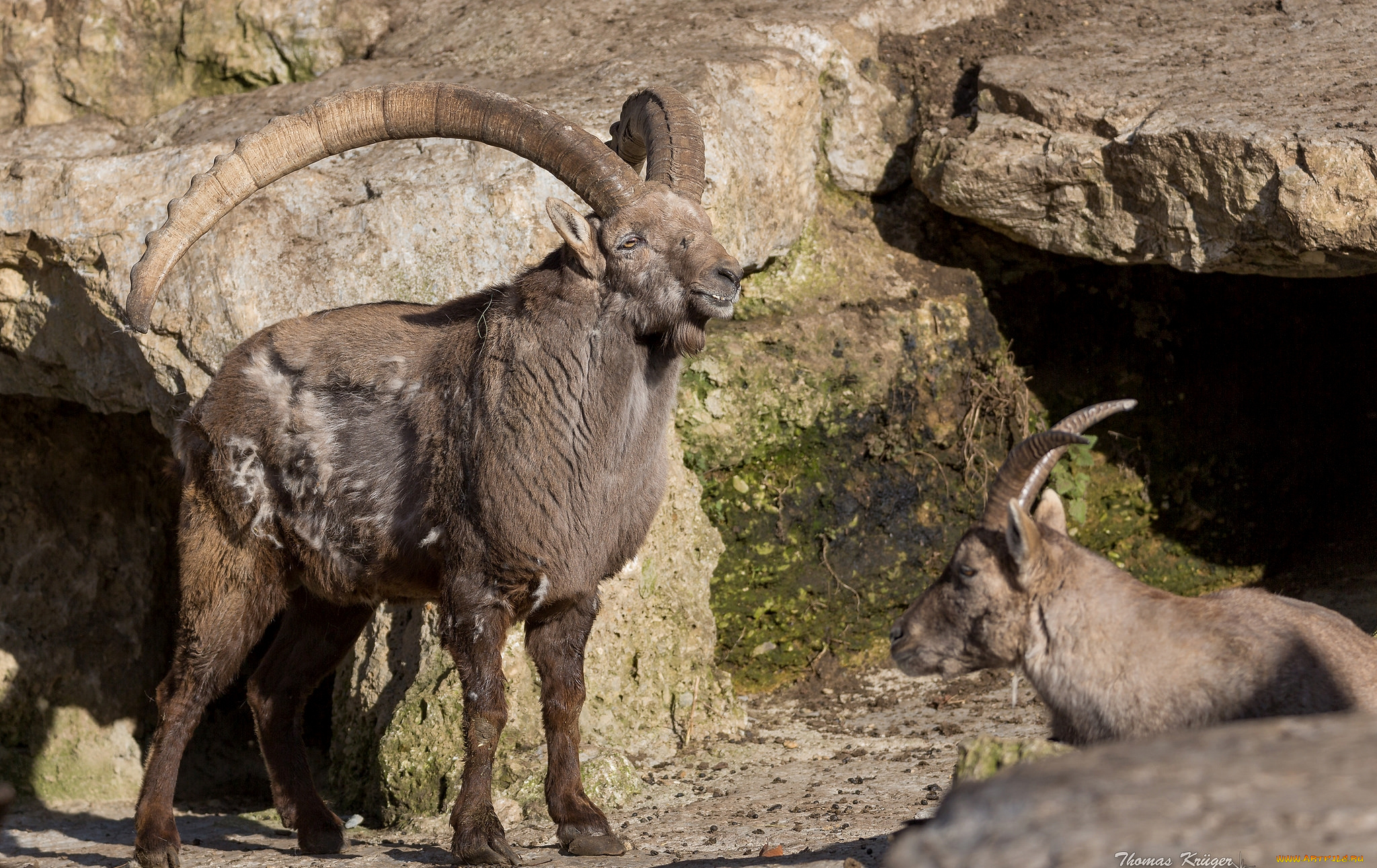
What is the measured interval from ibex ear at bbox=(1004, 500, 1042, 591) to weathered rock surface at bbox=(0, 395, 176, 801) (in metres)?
6.72

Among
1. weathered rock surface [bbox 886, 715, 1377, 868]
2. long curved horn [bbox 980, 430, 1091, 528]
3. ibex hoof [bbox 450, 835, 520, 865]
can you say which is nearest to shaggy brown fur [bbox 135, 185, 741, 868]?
ibex hoof [bbox 450, 835, 520, 865]

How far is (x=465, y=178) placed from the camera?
293 inches

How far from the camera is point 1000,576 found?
15.2ft

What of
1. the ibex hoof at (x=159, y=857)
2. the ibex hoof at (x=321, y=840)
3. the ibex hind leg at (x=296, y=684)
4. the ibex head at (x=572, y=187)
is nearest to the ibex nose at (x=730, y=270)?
the ibex head at (x=572, y=187)

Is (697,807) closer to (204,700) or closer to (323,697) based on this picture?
(204,700)

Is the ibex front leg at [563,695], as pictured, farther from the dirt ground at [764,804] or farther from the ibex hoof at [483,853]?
the ibex hoof at [483,853]

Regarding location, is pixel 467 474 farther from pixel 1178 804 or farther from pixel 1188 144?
pixel 1188 144

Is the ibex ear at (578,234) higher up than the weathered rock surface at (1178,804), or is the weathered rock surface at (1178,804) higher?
the ibex ear at (578,234)

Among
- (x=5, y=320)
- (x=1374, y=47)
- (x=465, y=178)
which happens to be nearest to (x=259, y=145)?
(x=465, y=178)

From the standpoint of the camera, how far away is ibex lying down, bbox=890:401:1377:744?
423 centimetres

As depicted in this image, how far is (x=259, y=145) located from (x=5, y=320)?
10.9ft

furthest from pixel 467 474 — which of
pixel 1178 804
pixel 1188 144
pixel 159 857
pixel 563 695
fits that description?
pixel 1188 144

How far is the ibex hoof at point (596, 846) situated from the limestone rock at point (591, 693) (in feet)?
2.71

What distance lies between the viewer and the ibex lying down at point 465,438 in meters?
5.67
